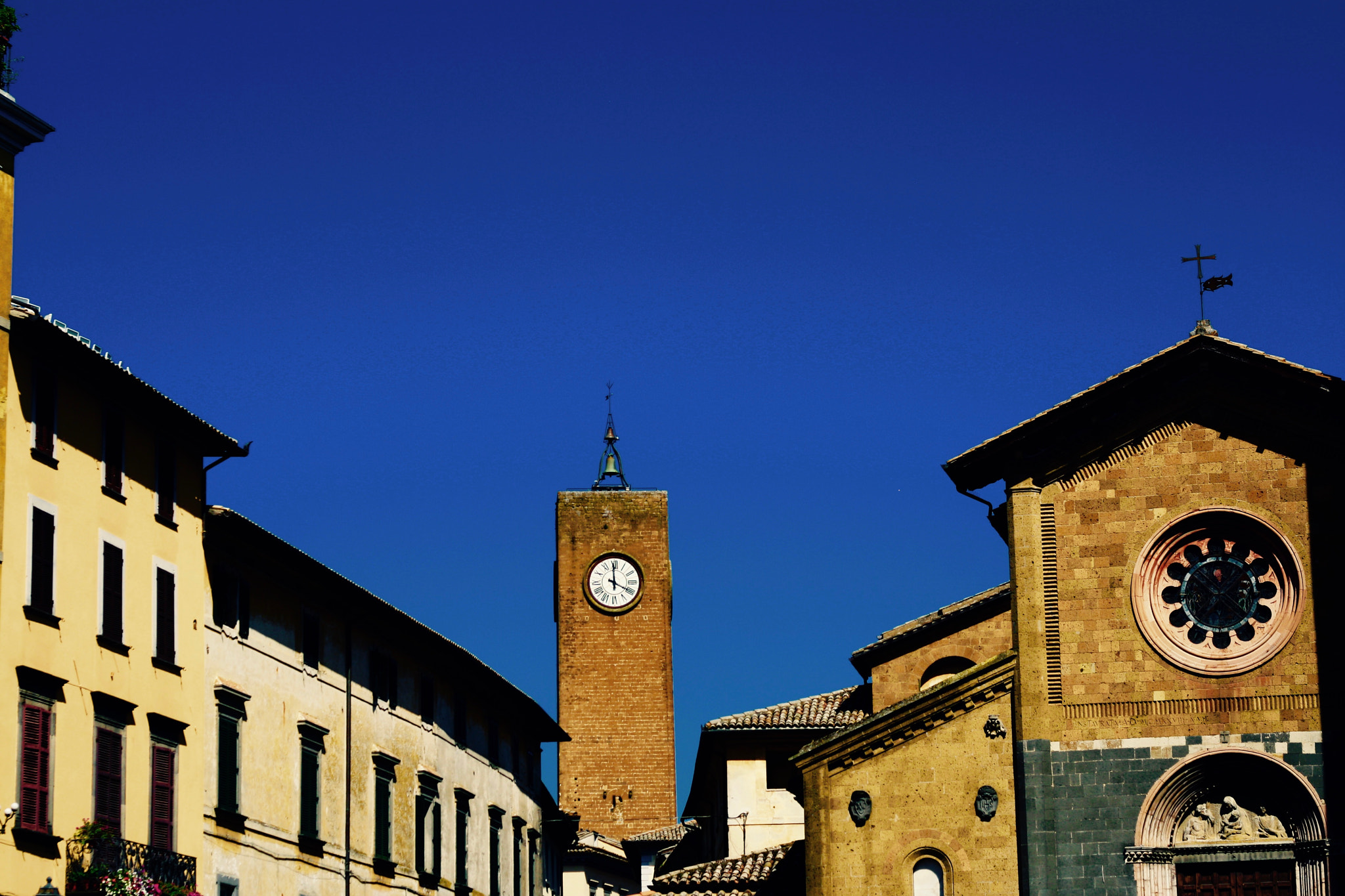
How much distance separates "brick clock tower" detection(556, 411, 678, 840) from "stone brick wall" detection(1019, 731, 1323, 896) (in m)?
43.5

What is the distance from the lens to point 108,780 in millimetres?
30875

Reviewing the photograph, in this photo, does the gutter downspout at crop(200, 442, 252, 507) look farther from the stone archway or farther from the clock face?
the clock face

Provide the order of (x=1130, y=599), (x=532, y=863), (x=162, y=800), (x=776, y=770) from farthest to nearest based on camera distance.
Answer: (x=532, y=863), (x=776, y=770), (x=162, y=800), (x=1130, y=599)

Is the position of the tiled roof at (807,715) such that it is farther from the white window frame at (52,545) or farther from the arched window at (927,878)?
the white window frame at (52,545)

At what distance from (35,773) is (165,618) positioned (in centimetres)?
503

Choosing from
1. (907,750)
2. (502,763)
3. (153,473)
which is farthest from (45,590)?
(502,763)

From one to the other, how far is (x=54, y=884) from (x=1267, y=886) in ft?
60.1

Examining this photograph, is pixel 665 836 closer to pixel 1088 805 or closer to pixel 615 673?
pixel 615 673

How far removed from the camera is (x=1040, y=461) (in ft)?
104

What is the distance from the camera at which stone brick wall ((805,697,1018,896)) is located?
31.0m

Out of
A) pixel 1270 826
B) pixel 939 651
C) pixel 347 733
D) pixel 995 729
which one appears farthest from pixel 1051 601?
pixel 347 733

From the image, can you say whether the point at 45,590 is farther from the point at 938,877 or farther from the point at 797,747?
the point at 797,747

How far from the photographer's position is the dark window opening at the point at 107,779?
30.5m

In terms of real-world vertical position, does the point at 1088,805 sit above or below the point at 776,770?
below
